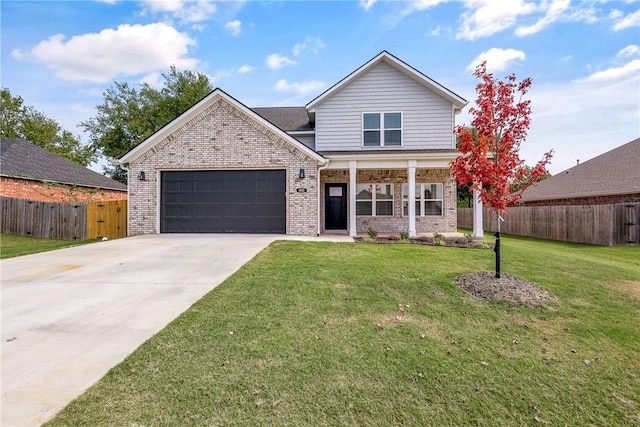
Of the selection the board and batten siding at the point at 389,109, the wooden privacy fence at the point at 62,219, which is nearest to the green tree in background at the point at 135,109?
the wooden privacy fence at the point at 62,219

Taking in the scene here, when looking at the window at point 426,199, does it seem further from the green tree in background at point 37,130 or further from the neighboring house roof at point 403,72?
the green tree in background at point 37,130

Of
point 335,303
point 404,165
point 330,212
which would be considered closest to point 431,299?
point 335,303

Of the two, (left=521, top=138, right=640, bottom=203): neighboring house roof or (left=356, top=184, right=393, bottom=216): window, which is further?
(left=521, top=138, right=640, bottom=203): neighboring house roof

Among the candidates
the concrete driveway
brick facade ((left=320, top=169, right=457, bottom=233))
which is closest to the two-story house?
brick facade ((left=320, top=169, right=457, bottom=233))

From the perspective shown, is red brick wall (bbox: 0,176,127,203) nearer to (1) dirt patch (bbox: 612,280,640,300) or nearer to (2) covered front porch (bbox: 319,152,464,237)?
(2) covered front porch (bbox: 319,152,464,237)

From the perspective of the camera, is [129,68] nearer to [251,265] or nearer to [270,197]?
[270,197]

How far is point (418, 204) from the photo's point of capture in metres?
13.7

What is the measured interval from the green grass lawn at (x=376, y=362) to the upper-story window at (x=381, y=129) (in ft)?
29.7

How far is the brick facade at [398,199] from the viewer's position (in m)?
13.6

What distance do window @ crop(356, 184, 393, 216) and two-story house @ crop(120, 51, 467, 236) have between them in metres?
1.64

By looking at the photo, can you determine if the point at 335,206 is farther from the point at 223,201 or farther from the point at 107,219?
the point at 107,219

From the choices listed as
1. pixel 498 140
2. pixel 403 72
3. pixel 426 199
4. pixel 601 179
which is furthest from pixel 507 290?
pixel 601 179

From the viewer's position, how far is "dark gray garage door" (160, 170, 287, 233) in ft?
38.8

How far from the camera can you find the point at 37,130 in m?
30.8
